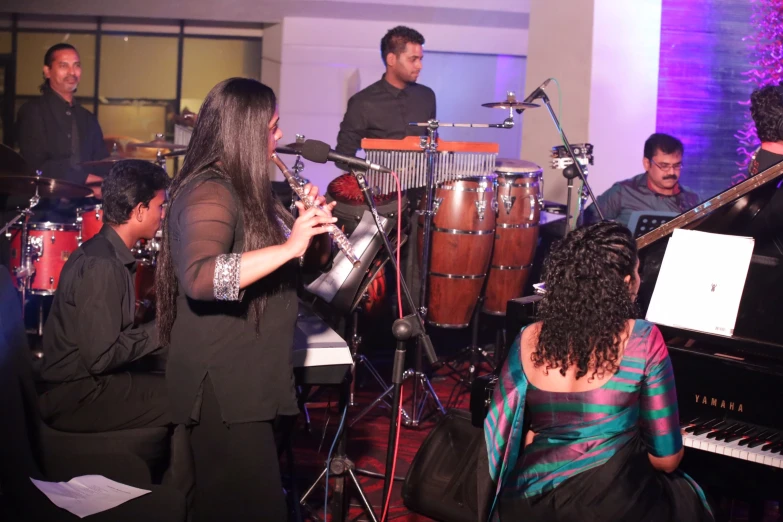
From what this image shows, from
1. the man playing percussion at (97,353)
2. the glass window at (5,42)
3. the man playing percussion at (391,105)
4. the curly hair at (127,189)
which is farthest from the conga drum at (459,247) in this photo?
the glass window at (5,42)

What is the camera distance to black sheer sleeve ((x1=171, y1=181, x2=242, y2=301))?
2189mm

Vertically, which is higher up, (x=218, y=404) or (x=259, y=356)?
(x=259, y=356)

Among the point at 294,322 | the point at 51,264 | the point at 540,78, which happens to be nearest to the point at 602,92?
the point at 540,78

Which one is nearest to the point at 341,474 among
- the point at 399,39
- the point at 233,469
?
the point at 233,469

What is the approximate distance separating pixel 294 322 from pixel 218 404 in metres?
0.33

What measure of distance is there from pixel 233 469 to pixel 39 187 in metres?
3.95

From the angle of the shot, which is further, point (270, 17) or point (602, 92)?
point (270, 17)

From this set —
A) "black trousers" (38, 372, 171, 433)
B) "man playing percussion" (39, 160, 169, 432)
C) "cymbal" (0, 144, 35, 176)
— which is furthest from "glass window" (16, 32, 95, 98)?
"black trousers" (38, 372, 171, 433)

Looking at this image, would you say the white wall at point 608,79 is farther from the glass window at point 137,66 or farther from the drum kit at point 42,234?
the glass window at point 137,66

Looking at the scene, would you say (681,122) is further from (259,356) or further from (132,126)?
(132,126)

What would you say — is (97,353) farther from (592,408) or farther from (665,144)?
(665,144)

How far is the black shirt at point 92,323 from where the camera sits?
10.9 feet

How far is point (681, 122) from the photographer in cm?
787

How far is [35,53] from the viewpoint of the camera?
11711 millimetres
